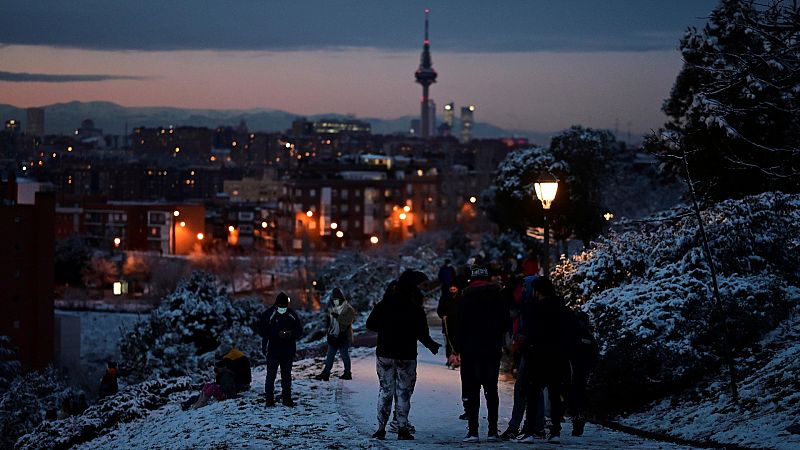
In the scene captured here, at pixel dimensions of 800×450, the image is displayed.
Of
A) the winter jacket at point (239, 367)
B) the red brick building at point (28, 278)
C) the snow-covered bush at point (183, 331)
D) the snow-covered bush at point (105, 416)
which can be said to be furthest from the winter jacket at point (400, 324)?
the red brick building at point (28, 278)

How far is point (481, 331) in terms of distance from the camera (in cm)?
1266

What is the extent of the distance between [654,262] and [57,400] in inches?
882

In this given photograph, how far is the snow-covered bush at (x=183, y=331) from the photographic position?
33031mm

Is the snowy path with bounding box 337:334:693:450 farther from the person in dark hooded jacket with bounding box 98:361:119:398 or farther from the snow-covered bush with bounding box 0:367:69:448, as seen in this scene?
the snow-covered bush with bounding box 0:367:69:448

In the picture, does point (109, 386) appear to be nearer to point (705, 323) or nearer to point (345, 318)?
point (345, 318)

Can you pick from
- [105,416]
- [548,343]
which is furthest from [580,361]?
[105,416]

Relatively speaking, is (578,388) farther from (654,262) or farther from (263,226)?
(263,226)

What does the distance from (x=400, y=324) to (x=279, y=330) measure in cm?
396

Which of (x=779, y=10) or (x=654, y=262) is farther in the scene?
(x=654, y=262)

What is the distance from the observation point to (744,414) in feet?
44.7

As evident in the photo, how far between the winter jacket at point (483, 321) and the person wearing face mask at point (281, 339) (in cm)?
421

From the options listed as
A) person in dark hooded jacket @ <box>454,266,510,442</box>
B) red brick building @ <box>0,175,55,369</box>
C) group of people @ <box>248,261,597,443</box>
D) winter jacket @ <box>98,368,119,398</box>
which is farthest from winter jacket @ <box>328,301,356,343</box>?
red brick building @ <box>0,175,55,369</box>

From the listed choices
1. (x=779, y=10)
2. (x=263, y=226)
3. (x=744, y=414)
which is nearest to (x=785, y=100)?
(x=779, y=10)

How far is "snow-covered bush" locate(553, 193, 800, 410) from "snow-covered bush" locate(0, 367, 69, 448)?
52.6ft
